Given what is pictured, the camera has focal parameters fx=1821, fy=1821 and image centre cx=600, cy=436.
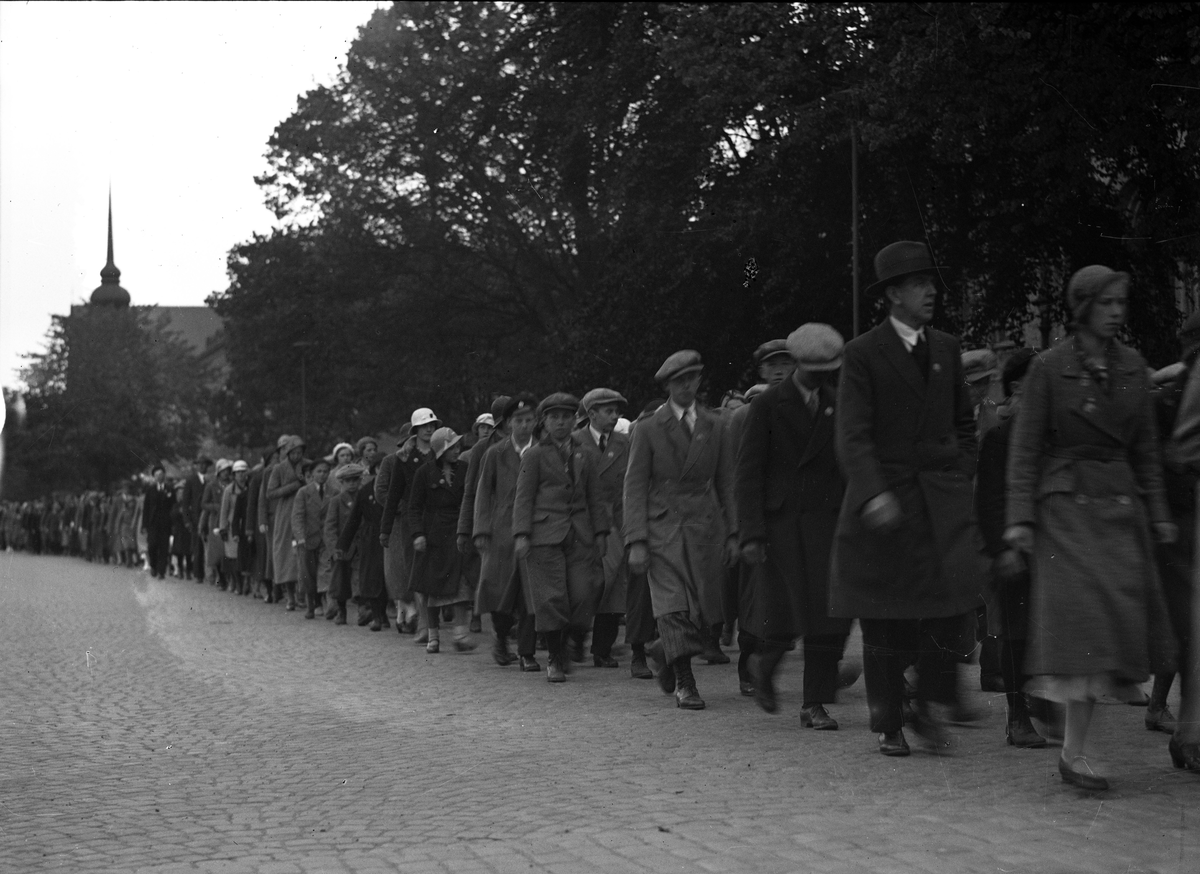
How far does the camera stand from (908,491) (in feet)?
24.1

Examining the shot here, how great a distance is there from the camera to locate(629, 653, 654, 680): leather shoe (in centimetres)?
1194

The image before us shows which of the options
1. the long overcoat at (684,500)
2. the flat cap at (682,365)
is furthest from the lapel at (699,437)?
the flat cap at (682,365)

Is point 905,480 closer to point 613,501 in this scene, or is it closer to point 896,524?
point 896,524

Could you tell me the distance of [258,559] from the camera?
24422 millimetres

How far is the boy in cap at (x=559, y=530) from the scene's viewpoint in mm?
12156

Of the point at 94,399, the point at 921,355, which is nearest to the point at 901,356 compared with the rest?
the point at 921,355

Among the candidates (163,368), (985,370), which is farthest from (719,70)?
(163,368)

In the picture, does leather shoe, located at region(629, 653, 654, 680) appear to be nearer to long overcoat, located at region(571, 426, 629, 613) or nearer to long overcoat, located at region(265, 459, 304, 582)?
long overcoat, located at region(571, 426, 629, 613)

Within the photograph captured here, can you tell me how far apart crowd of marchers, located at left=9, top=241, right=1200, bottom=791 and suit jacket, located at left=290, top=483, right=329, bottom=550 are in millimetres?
6507

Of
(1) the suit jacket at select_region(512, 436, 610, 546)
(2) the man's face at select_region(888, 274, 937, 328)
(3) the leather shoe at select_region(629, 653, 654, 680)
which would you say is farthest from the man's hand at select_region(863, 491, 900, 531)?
(1) the suit jacket at select_region(512, 436, 610, 546)

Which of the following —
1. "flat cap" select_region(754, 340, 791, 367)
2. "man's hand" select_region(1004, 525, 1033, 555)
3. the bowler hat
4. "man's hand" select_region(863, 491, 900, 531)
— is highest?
the bowler hat

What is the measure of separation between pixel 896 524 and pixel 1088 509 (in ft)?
2.55

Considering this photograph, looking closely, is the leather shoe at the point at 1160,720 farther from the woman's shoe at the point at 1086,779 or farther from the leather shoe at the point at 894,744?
the woman's shoe at the point at 1086,779

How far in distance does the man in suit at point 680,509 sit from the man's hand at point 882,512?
9.98 feet
